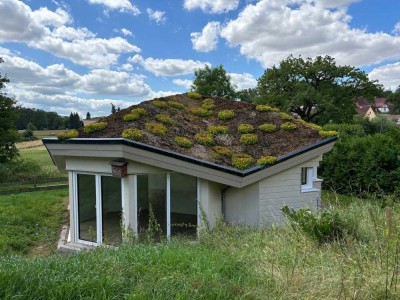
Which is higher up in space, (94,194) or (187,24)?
(187,24)

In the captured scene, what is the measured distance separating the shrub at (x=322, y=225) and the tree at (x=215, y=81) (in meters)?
28.4

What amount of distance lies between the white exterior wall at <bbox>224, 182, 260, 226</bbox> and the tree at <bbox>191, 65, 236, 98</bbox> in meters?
25.6

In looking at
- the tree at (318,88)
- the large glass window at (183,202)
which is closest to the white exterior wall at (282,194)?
the large glass window at (183,202)

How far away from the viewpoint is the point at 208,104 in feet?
38.2

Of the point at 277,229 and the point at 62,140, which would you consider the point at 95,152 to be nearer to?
the point at 62,140

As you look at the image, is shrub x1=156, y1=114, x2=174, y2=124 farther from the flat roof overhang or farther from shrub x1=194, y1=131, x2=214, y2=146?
the flat roof overhang

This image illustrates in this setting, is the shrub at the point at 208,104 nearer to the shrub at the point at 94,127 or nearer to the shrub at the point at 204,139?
the shrub at the point at 204,139

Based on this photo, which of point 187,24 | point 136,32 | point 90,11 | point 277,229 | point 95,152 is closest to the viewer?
point 277,229

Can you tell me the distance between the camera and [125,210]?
7.54 m

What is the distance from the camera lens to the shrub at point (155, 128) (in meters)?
8.23

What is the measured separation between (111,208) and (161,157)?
1862mm

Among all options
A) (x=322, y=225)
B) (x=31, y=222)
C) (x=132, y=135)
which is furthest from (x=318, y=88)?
(x=322, y=225)

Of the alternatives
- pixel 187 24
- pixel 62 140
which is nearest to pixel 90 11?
pixel 187 24

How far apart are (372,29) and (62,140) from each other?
14.1m
